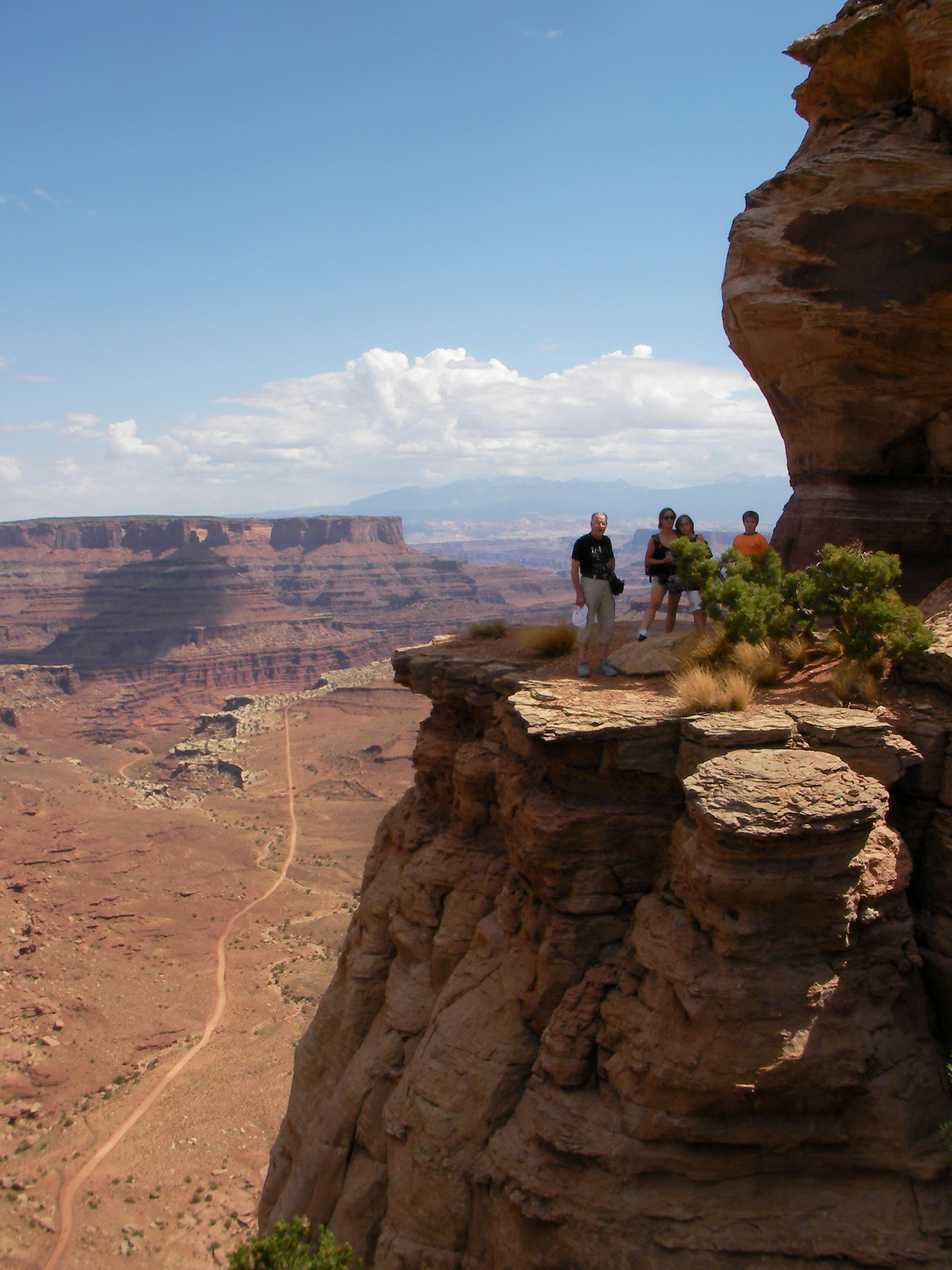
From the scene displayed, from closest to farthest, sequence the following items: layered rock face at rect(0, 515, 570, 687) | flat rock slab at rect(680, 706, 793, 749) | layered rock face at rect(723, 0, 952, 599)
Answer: flat rock slab at rect(680, 706, 793, 749), layered rock face at rect(723, 0, 952, 599), layered rock face at rect(0, 515, 570, 687)

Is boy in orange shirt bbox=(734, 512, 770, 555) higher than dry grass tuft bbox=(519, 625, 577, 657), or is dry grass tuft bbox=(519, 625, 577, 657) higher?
boy in orange shirt bbox=(734, 512, 770, 555)

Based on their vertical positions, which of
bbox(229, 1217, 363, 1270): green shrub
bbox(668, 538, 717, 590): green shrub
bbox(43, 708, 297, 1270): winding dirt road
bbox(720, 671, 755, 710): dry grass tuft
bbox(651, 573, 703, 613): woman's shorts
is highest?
bbox(668, 538, 717, 590): green shrub

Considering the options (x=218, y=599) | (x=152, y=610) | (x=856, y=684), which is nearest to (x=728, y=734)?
(x=856, y=684)

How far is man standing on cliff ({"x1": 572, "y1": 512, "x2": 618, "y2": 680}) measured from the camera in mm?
11734

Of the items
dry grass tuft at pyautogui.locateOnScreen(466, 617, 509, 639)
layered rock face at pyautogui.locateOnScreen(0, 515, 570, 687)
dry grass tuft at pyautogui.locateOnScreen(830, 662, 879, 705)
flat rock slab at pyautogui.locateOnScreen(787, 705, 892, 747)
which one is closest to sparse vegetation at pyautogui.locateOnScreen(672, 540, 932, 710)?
dry grass tuft at pyautogui.locateOnScreen(830, 662, 879, 705)

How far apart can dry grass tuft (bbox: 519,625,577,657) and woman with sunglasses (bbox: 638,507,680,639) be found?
1133 millimetres

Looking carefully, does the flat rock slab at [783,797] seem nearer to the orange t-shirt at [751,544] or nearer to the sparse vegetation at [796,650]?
the sparse vegetation at [796,650]

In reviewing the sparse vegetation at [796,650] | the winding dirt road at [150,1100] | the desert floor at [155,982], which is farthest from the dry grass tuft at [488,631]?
the winding dirt road at [150,1100]

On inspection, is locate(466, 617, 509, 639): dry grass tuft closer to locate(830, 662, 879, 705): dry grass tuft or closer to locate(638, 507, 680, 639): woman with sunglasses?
locate(638, 507, 680, 639): woman with sunglasses

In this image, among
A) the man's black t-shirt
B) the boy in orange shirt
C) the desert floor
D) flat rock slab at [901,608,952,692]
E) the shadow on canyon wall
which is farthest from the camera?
the shadow on canyon wall

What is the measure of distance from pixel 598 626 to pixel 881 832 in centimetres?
513

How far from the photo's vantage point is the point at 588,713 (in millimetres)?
10039

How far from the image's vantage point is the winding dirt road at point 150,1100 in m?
20.3

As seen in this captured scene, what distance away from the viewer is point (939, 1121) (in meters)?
8.30
